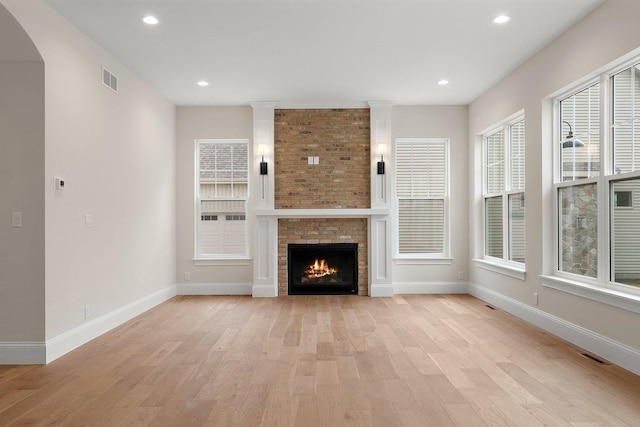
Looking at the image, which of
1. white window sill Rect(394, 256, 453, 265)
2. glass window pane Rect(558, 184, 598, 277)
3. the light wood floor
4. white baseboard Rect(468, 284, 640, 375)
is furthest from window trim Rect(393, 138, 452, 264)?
glass window pane Rect(558, 184, 598, 277)

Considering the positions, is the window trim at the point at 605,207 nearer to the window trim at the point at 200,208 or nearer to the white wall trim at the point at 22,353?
the window trim at the point at 200,208

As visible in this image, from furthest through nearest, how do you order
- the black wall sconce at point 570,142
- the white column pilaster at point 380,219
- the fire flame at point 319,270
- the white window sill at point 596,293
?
1. the fire flame at point 319,270
2. the white column pilaster at point 380,219
3. the black wall sconce at point 570,142
4. the white window sill at point 596,293

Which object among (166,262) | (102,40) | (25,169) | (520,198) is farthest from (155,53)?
(520,198)

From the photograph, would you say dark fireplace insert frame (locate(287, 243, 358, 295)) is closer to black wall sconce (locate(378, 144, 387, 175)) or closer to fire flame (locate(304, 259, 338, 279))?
fire flame (locate(304, 259, 338, 279))

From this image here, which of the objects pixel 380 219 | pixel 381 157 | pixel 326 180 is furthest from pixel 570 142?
pixel 326 180

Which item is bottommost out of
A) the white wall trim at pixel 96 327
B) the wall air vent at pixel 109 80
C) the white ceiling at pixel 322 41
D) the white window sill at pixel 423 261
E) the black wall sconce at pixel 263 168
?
the white wall trim at pixel 96 327

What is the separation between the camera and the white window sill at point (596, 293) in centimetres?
331

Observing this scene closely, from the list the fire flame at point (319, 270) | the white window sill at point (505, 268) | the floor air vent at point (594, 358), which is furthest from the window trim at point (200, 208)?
the floor air vent at point (594, 358)

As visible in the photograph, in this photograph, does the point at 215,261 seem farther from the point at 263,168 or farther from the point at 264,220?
the point at 263,168

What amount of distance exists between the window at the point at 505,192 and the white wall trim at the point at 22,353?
5.16 m

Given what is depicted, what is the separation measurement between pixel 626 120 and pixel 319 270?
4.57 metres

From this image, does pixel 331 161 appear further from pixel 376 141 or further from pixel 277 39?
pixel 277 39

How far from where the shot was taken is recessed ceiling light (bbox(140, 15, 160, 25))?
390 cm

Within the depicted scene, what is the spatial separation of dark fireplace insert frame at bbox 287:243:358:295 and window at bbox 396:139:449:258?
2.83 ft
